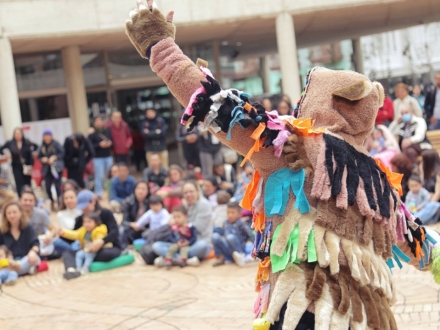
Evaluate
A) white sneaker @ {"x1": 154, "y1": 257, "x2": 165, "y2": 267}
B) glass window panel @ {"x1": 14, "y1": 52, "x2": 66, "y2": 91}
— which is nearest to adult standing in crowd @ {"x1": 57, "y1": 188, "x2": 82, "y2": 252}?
white sneaker @ {"x1": 154, "y1": 257, "x2": 165, "y2": 267}

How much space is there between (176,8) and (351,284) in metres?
14.6

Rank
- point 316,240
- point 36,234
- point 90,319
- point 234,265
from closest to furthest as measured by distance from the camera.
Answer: point 316,240 → point 90,319 → point 234,265 → point 36,234

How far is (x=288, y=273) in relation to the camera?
3129 millimetres

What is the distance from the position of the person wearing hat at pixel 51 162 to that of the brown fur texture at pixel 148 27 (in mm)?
11116

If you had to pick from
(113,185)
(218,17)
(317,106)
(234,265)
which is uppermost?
(218,17)

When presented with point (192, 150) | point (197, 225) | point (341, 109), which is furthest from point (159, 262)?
point (341, 109)

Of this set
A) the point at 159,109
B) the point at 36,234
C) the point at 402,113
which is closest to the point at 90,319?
the point at 36,234

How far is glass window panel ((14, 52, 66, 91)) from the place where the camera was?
19047mm

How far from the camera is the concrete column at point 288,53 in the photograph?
58.1 feet

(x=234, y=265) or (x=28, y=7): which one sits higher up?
A: (x=28, y=7)

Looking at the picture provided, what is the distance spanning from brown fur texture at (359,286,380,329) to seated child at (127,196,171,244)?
727 centimetres

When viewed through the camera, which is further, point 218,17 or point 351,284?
point 218,17

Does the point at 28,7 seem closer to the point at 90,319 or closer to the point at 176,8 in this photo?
the point at 176,8

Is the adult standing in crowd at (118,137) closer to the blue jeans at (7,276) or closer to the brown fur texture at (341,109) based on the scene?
the blue jeans at (7,276)
